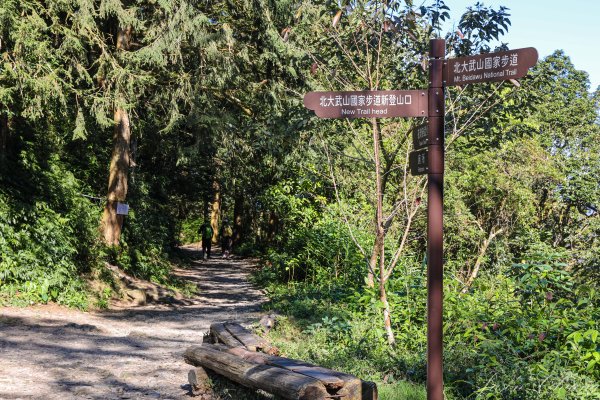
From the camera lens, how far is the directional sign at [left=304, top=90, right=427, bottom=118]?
5043 mm

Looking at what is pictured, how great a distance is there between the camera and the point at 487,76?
4746mm

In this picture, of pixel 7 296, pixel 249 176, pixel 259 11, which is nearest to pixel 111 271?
pixel 7 296

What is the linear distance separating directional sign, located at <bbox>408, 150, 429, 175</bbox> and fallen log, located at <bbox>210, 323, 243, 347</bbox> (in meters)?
3.38

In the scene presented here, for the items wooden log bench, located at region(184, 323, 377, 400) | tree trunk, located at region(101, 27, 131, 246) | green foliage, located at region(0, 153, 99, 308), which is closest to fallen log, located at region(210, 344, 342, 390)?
wooden log bench, located at region(184, 323, 377, 400)

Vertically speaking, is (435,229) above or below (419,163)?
below

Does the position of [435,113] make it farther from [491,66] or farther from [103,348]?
[103,348]

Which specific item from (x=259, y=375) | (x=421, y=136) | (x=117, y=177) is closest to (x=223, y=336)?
(x=259, y=375)

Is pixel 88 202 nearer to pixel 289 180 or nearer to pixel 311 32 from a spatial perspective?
pixel 289 180

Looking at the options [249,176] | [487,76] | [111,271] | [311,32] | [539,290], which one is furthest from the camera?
[249,176]

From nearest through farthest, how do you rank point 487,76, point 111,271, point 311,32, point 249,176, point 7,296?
point 487,76 < point 311,32 < point 7,296 < point 111,271 < point 249,176

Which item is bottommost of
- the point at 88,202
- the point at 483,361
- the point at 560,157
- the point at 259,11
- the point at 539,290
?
the point at 483,361

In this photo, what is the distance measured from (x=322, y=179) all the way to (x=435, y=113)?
306 inches

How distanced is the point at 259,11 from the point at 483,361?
13.2 metres

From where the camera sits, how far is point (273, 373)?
542 cm
